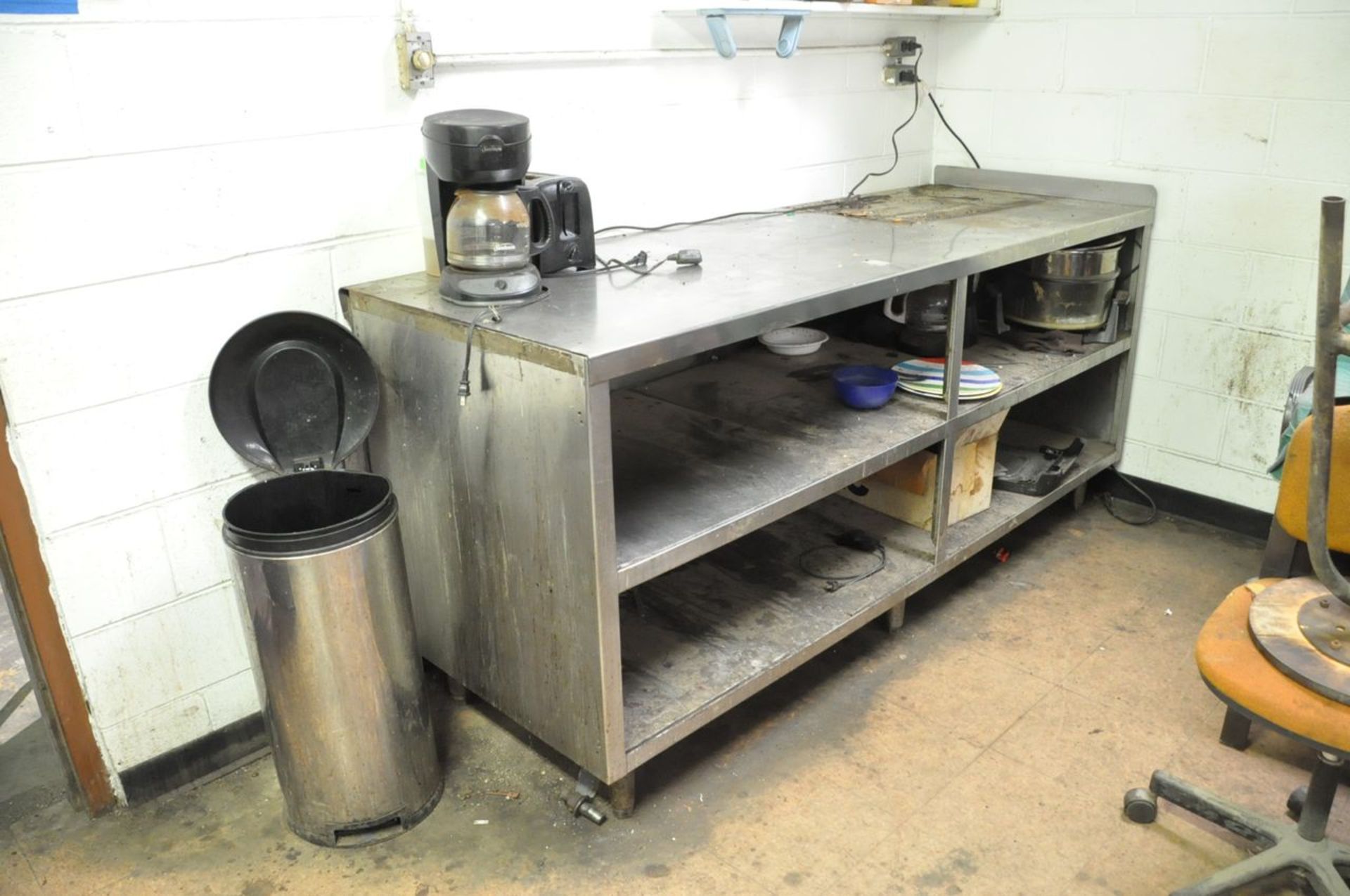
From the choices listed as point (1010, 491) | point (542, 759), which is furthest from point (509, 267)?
point (1010, 491)

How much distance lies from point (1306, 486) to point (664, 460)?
3.85 ft

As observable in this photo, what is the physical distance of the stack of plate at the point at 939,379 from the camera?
239 cm

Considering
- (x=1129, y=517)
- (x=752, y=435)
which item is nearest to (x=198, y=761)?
(x=752, y=435)

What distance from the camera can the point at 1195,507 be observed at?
2.97 meters

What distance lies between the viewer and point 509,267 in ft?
6.01

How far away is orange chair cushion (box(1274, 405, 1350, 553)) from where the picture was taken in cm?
153

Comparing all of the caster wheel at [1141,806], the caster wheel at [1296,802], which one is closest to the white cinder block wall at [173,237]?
the caster wheel at [1141,806]

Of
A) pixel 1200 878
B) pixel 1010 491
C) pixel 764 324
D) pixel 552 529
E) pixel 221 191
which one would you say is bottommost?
pixel 1200 878

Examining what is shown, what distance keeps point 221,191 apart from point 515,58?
2.29ft

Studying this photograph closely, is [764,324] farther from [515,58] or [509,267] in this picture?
[515,58]

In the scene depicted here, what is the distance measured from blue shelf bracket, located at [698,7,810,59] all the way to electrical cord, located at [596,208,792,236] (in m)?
0.41

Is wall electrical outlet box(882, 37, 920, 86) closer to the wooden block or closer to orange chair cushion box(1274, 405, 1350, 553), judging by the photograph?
the wooden block

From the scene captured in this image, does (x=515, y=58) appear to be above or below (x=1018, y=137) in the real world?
above

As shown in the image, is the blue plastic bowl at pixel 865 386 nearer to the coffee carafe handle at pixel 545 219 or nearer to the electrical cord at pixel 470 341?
the coffee carafe handle at pixel 545 219
